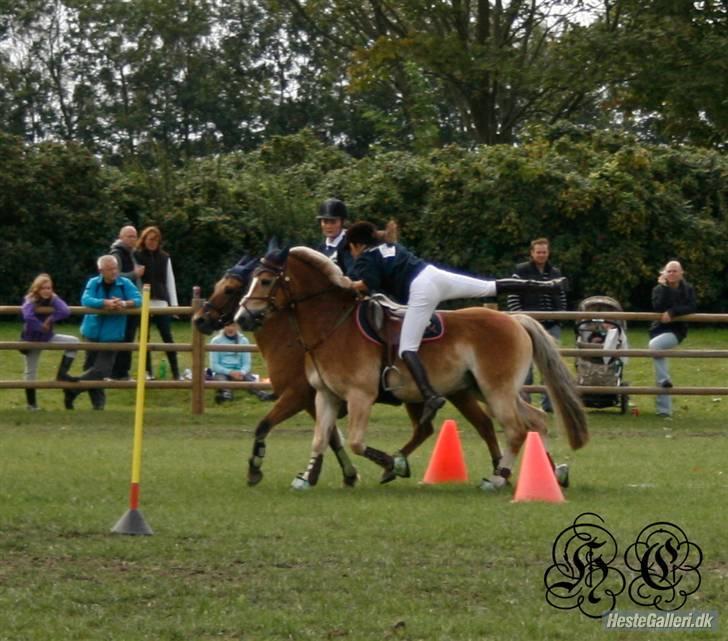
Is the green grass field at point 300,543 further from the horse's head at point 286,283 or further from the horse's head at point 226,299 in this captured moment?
the horse's head at point 286,283

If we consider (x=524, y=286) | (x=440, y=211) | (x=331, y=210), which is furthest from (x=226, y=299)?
(x=440, y=211)

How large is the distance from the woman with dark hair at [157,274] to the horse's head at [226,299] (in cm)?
722

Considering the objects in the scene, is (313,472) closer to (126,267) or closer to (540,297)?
(540,297)

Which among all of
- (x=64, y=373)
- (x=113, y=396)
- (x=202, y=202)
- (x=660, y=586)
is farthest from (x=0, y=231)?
(x=660, y=586)

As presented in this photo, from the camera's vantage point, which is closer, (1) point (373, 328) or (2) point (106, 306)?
(1) point (373, 328)

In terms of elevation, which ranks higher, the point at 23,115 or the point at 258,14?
the point at 258,14

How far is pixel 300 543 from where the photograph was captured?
983 cm

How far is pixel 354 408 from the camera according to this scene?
42.1 feet

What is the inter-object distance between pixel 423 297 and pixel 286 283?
3.76 feet

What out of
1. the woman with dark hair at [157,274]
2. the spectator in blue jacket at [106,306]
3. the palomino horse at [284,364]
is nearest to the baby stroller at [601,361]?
the woman with dark hair at [157,274]

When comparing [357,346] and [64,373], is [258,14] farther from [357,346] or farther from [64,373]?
[357,346]

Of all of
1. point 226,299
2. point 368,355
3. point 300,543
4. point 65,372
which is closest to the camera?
point 300,543

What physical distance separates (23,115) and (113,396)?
37.9 m

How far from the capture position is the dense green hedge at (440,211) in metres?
27.7
